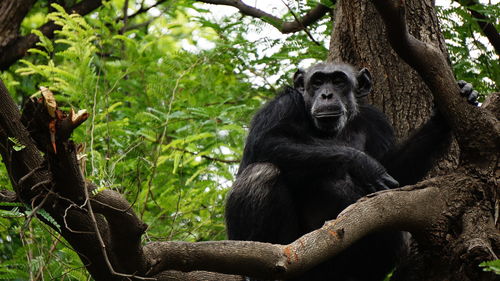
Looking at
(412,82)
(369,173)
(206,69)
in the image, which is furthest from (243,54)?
(369,173)

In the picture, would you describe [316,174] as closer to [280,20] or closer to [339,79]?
[339,79]

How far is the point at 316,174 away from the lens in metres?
6.75

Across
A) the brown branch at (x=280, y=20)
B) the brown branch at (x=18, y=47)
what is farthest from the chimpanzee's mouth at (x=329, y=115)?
the brown branch at (x=18, y=47)

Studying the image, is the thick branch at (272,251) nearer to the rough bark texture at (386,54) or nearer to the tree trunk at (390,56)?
the tree trunk at (390,56)

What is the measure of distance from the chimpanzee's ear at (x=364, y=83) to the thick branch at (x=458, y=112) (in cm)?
159

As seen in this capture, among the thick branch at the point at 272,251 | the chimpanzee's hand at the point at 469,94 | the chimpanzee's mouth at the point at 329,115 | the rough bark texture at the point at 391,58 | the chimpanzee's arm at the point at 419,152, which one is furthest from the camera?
the rough bark texture at the point at 391,58

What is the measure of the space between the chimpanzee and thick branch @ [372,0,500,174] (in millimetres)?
745

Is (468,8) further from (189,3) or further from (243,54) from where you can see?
(189,3)

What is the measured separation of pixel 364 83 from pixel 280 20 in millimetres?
1761

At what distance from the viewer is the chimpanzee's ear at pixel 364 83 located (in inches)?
299

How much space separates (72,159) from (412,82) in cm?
464

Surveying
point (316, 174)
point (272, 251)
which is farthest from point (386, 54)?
point (272, 251)

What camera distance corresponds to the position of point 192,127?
9.30 metres

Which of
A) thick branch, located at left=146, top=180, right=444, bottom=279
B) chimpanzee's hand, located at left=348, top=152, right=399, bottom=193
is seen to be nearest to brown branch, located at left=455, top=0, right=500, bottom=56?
chimpanzee's hand, located at left=348, top=152, right=399, bottom=193
